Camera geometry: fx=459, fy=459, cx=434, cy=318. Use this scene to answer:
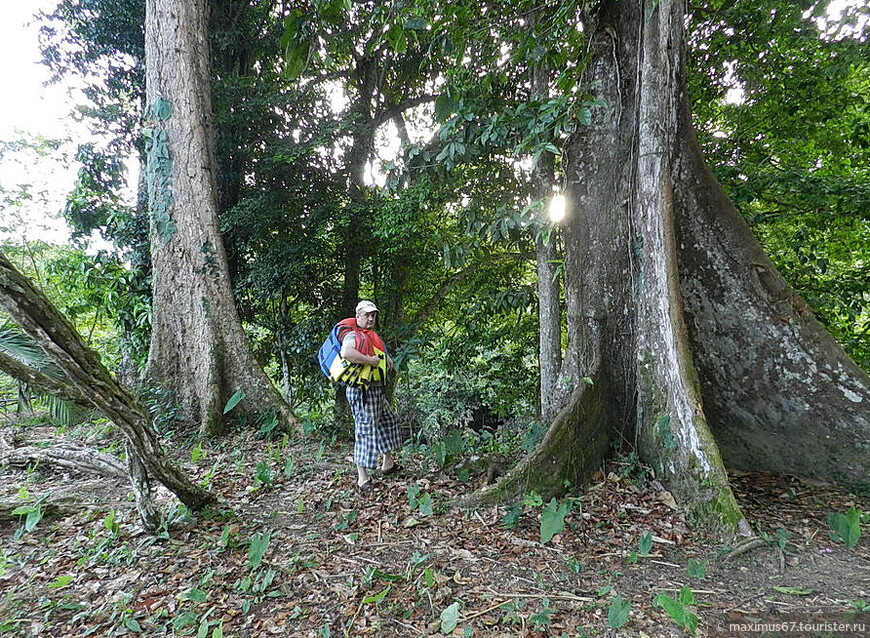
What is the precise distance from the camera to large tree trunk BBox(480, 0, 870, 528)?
12.0 feet

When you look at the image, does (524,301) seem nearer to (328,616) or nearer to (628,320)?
(628,320)

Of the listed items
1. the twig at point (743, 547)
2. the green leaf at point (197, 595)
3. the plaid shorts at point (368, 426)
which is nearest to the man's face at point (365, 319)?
the plaid shorts at point (368, 426)

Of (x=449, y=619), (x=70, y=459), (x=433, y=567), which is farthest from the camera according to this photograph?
(x=70, y=459)

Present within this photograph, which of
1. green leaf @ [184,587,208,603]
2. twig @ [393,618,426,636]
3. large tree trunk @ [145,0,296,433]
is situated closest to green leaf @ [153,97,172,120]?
large tree trunk @ [145,0,296,433]

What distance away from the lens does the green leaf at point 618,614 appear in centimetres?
216

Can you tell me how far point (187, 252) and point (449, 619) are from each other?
17.6 ft

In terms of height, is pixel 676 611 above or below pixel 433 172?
below

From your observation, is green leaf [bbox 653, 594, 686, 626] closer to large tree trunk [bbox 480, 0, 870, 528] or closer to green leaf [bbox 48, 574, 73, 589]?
large tree trunk [bbox 480, 0, 870, 528]

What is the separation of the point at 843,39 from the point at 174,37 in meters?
7.81

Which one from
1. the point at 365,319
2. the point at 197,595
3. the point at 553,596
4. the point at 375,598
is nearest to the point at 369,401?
the point at 365,319

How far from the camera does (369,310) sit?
4.09 meters

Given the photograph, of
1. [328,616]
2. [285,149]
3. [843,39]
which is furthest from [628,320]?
[285,149]

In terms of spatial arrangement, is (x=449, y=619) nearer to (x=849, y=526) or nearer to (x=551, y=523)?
(x=551, y=523)

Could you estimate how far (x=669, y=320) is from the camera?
3.73m
